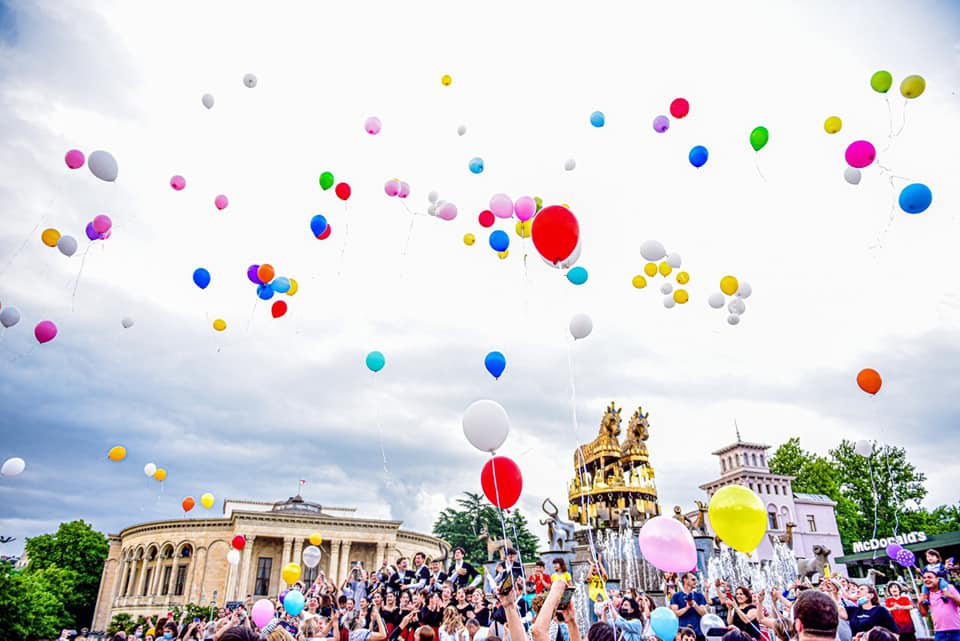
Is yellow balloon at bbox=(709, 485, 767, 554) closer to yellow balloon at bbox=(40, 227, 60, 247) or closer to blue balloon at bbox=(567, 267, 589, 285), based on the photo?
blue balloon at bbox=(567, 267, 589, 285)

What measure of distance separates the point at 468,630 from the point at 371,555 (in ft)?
150

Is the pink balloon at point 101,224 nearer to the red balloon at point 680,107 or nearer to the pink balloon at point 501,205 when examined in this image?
the pink balloon at point 501,205

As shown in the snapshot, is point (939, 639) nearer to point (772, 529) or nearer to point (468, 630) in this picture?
point (468, 630)

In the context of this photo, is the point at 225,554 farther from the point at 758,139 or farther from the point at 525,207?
the point at 758,139

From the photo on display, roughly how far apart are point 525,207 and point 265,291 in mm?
6081

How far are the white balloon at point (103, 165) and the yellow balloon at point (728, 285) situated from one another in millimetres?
12856

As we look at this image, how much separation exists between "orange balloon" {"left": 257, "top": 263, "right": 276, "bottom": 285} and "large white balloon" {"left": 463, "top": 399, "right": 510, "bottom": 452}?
6.90m

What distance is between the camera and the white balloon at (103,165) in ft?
32.7

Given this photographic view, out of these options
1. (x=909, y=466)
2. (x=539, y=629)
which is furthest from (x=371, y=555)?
(x=539, y=629)

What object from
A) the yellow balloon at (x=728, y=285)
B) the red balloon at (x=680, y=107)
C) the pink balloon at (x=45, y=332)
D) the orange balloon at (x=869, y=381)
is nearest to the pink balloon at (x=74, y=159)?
the pink balloon at (x=45, y=332)

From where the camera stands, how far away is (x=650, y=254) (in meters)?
11.7

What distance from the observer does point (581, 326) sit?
35.6 ft

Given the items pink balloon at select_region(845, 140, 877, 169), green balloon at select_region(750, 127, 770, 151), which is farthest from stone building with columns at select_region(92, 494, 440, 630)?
pink balloon at select_region(845, 140, 877, 169)

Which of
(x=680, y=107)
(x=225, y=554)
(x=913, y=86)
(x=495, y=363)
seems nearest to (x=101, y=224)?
(x=495, y=363)
